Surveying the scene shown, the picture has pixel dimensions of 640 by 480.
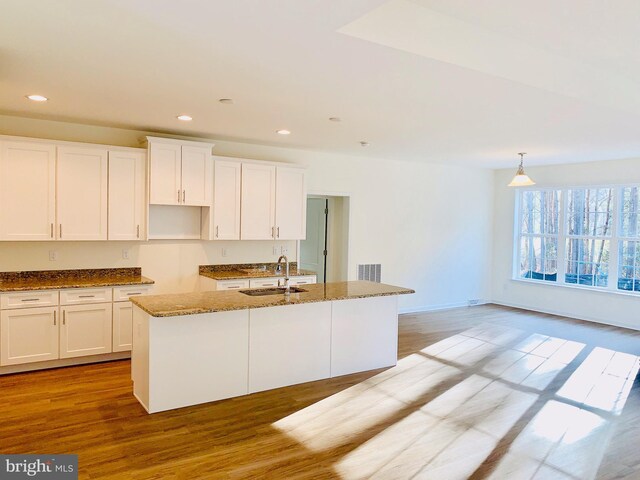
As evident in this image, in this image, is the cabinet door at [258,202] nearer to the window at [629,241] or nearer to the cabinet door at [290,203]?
the cabinet door at [290,203]

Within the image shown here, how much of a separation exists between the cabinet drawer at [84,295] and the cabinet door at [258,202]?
176cm

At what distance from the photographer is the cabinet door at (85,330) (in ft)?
15.4

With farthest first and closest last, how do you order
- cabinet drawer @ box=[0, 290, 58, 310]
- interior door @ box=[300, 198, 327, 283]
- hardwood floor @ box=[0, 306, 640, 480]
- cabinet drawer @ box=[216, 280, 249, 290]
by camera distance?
1. interior door @ box=[300, 198, 327, 283]
2. cabinet drawer @ box=[216, 280, 249, 290]
3. cabinet drawer @ box=[0, 290, 58, 310]
4. hardwood floor @ box=[0, 306, 640, 480]

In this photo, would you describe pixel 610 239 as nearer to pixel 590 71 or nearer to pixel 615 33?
pixel 590 71

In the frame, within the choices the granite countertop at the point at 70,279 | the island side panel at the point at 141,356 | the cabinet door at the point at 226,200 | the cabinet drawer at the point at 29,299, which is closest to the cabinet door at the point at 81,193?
the granite countertop at the point at 70,279

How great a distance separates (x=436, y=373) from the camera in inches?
188

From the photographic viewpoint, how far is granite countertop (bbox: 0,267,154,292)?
466 centimetres

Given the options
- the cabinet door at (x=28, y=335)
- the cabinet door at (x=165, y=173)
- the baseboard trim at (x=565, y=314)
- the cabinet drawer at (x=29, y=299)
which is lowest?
the baseboard trim at (x=565, y=314)

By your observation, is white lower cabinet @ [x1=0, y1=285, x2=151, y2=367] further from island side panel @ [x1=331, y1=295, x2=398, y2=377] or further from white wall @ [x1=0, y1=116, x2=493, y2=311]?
island side panel @ [x1=331, y1=295, x2=398, y2=377]

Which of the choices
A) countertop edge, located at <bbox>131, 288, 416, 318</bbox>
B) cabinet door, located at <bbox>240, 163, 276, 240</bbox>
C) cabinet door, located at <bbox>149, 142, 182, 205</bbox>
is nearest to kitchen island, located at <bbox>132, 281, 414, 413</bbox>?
countertop edge, located at <bbox>131, 288, 416, 318</bbox>

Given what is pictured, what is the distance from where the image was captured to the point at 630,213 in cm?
718

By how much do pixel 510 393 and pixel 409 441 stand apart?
4.84ft

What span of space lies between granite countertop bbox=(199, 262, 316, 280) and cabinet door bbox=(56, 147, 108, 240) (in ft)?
4.44

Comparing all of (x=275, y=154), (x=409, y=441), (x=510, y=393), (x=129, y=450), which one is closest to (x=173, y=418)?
(x=129, y=450)
